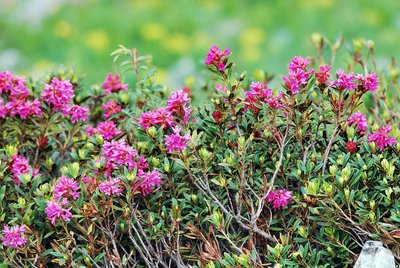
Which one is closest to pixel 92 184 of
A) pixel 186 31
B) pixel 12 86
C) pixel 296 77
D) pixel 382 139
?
pixel 12 86

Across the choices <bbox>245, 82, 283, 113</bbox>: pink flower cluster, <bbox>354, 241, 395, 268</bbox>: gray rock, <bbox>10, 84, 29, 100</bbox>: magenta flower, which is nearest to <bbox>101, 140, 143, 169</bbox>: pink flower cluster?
<bbox>245, 82, 283, 113</bbox>: pink flower cluster

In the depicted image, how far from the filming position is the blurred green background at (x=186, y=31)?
27.6 feet

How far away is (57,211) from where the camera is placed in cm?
270

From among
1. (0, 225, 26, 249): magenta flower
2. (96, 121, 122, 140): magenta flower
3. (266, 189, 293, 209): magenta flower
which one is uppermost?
(96, 121, 122, 140): magenta flower

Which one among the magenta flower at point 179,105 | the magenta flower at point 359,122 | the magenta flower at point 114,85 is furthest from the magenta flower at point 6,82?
the magenta flower at point 359,122

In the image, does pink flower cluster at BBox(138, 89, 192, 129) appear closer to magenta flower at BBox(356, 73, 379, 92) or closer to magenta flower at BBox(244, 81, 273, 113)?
magenta flower at BBox(244, 81, 273, 113)

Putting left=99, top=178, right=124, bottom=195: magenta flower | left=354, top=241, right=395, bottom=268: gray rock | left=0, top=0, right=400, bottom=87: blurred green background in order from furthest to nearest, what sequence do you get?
left=0, top=0, right=400, bottom=87: blurred green background → left=99, top=178, right=124, bottom=195: magenta flower → left=354, top=241, right=395, bottom=268: gray rock

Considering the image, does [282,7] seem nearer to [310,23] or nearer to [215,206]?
[310,23]

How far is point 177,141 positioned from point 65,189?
1.52ft

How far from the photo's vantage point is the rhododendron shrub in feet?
8.95

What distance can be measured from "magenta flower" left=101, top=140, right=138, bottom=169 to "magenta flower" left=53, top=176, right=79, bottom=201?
17cm

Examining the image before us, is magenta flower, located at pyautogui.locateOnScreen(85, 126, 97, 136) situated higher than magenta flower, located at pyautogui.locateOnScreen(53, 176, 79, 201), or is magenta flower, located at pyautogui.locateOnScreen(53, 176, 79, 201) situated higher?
magenta flower, located at pyautogui.locateOnScreen(85, 126, 97, 136)

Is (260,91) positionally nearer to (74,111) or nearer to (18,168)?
(74,111)

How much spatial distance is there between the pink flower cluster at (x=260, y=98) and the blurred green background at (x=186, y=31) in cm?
492
